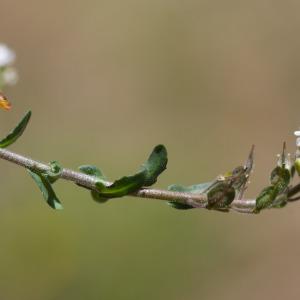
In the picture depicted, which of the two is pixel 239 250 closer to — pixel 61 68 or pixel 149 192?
pixel 61 68

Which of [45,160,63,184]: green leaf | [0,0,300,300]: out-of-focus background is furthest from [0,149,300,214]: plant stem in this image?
[0,0,300,300]: out-of-focus background

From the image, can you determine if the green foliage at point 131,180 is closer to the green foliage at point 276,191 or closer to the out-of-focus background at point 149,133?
the green foliage at point 276,191

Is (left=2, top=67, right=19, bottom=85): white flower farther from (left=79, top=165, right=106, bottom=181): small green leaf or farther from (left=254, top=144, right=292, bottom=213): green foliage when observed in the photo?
(left=254, top=144, right=292, bottom=213): green foliage

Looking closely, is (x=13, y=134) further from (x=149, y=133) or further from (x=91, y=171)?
(x=149, y=133)

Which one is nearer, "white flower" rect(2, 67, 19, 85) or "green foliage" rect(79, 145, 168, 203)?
"green foliage" rect(79, 145, 168, 203)

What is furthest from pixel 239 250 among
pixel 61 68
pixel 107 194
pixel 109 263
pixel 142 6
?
pixel 107 194

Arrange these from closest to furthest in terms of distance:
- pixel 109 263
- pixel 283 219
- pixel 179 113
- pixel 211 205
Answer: pixel 211 205
pixel 109 263
pixel 283 219
pixel 179 113
